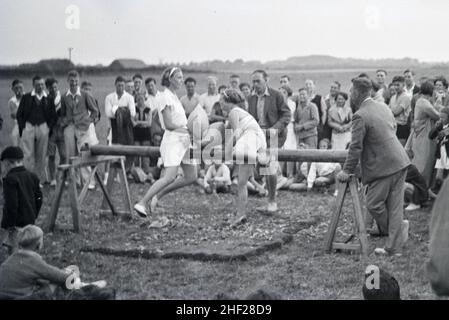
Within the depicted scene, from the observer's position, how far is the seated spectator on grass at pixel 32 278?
18.2ft

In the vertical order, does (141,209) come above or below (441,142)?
below

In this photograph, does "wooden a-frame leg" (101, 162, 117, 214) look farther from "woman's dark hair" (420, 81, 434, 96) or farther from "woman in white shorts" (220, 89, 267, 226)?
"woman's dark hair" (420, 81, 434, 96)

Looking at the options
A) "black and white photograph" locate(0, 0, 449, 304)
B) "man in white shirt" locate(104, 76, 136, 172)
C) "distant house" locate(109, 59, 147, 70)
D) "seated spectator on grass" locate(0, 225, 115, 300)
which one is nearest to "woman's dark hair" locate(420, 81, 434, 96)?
"black and white photograph" locate(0, 0, 449, 304)

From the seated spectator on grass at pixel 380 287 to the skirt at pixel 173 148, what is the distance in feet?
14.1

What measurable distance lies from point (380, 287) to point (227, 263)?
2.28 metres

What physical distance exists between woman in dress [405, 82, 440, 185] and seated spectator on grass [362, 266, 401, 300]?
18.4 ft

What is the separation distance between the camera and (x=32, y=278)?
5.59 meters

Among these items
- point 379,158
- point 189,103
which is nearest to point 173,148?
point 379,158

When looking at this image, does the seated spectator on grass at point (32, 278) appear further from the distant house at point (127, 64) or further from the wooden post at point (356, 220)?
the distant house at point (127, 64)

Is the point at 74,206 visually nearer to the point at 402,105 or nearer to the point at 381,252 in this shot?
the point at 381,252

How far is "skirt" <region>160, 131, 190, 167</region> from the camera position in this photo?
9227 mm
